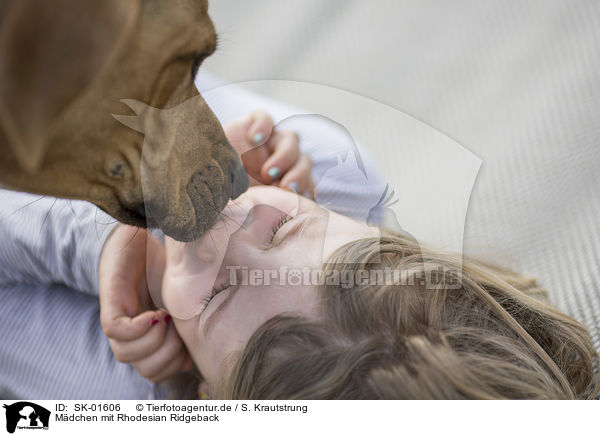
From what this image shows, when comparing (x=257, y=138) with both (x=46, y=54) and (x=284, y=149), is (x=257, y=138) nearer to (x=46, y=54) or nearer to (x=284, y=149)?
(x=284, y=149)

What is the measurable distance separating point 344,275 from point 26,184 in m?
0.39

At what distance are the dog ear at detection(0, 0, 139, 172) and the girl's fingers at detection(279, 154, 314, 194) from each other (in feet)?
1.32

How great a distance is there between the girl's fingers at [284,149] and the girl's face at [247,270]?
81mm

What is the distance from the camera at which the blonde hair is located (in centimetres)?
60

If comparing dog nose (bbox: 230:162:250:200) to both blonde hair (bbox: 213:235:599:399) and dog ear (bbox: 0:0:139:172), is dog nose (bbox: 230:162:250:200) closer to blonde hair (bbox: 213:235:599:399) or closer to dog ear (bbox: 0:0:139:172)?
blonde hair (bbox: 213:235:599:399)

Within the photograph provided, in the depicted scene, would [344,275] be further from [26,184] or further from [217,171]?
[26,184]

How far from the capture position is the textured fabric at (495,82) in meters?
0.94

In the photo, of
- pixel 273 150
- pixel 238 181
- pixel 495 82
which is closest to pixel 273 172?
pixel 273 150

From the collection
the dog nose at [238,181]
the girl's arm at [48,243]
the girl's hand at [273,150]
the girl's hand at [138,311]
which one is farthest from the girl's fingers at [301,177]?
the girl's arm at [48,243]

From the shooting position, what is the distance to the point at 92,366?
884mm

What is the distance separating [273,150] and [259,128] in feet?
0.13

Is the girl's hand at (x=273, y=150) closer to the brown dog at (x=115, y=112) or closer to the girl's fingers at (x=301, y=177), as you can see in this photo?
the girl's fingers at (x=301, y=177)
